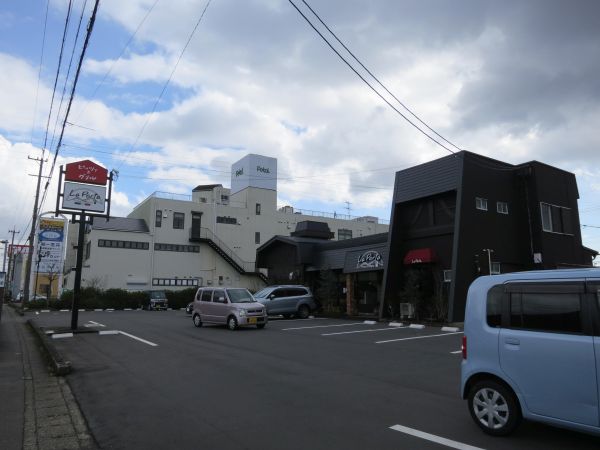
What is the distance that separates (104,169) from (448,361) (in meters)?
15.1

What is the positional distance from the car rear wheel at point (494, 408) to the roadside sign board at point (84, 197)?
54.6 feet

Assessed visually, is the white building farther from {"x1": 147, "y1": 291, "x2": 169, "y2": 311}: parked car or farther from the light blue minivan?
the light blue minivan

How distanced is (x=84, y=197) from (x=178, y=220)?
34.9 metres

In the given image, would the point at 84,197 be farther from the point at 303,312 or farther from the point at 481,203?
the point at 481,203

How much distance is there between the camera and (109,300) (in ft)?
136

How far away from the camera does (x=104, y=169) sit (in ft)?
61.9

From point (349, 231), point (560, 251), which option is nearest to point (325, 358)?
point (560, 251)

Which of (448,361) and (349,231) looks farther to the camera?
(349,231)

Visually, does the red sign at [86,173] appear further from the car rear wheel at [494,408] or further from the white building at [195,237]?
the white building at [195,237]

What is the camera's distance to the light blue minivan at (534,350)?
4590mm

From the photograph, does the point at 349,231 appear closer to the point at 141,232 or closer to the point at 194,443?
the point at 141,232

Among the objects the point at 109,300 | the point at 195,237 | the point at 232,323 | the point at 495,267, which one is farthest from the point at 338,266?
the point at 195,237

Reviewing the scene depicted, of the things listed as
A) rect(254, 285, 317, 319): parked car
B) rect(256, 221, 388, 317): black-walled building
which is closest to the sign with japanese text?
rect(256, 221, 388, 317): black-walled building

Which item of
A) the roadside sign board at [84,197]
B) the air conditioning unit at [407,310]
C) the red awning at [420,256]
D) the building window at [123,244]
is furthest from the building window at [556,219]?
the building window at [123,244]
